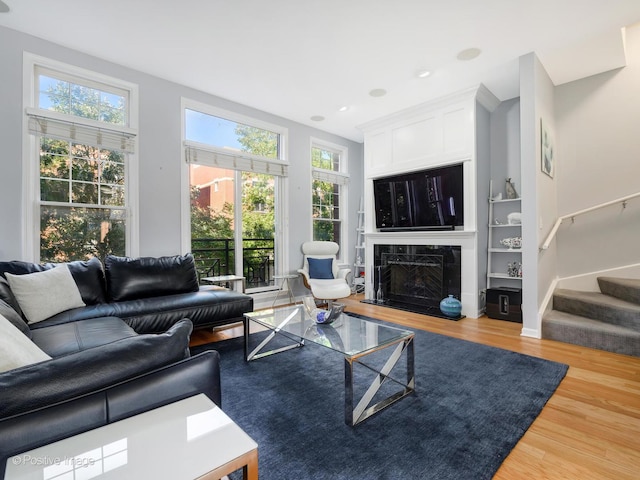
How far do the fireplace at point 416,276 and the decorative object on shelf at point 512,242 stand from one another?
0.63 metres

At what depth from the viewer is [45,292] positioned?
241 cm

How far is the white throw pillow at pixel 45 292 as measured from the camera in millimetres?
2303

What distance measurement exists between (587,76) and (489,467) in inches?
179

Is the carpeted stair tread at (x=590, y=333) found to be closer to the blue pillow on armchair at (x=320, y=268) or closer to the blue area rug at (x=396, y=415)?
the blue area rug at (x=396, y=415)

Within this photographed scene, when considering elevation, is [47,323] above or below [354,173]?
below

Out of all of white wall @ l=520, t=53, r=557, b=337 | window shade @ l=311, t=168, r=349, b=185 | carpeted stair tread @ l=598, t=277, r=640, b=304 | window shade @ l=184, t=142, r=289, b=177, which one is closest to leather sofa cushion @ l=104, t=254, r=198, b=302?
window shade @ l=184, t=142, r=289, b=177

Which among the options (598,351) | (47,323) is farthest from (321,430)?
(598,351)

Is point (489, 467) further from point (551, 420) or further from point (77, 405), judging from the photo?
point (77, 405)

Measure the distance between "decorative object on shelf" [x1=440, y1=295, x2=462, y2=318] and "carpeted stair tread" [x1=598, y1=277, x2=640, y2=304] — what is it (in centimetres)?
155

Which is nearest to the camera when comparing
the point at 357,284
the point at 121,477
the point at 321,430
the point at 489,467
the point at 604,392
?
the point at 121,477

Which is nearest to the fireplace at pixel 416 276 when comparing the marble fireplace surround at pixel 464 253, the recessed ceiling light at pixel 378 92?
the marble fireplace surround at pixel 464 253

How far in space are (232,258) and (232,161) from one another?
1.36 m

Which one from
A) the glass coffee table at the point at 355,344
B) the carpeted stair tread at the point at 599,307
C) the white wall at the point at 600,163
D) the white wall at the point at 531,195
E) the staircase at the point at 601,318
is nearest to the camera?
the glass coffee table at the point at 355,344

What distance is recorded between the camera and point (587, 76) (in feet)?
12.3
